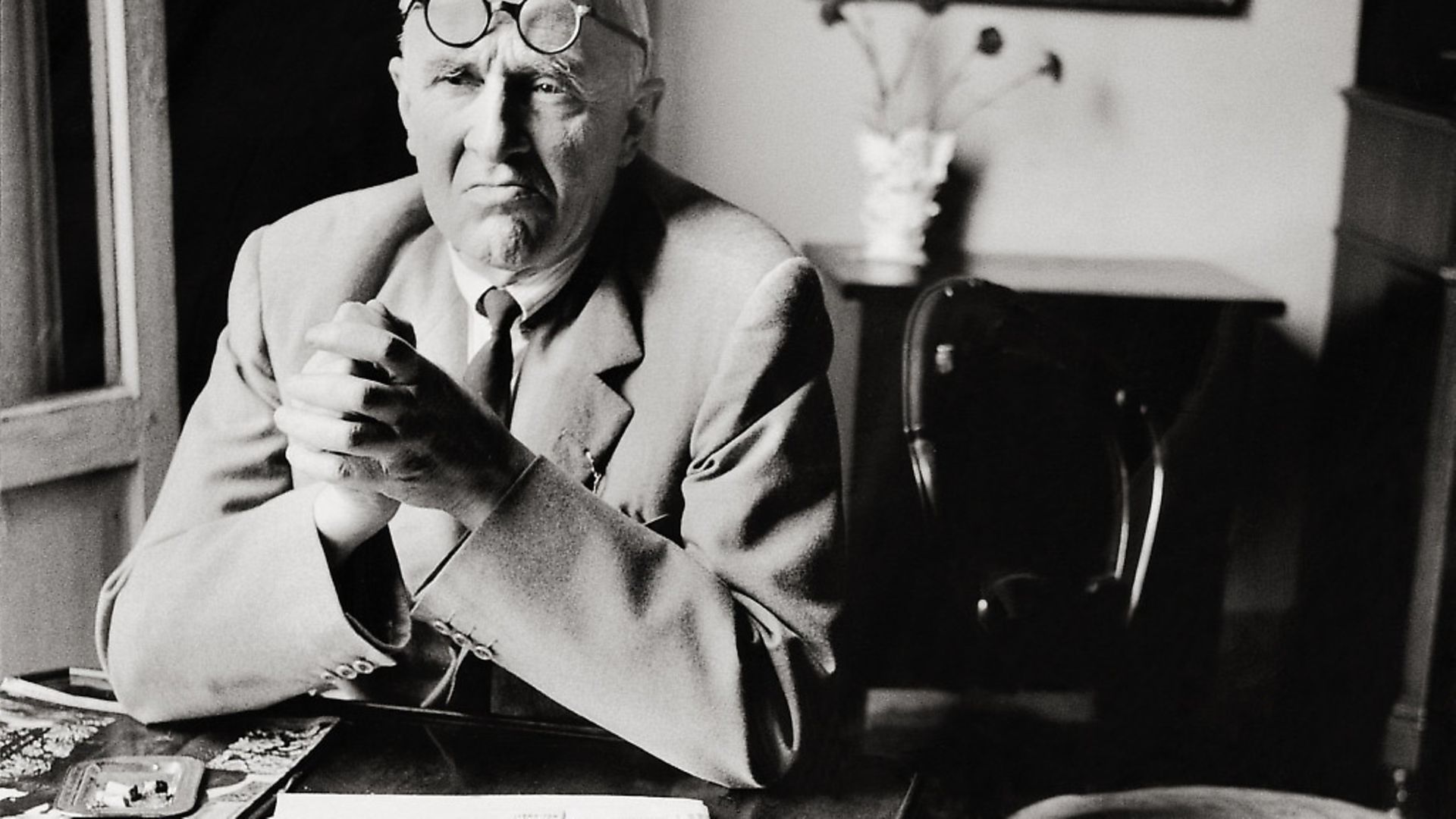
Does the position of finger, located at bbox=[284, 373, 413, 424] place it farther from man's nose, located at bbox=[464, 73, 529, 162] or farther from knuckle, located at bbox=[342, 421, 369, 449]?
man's nose, located at bbox=[464, 73, 529, 162]

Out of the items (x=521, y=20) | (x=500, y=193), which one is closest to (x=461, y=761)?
(x=500, y=193)

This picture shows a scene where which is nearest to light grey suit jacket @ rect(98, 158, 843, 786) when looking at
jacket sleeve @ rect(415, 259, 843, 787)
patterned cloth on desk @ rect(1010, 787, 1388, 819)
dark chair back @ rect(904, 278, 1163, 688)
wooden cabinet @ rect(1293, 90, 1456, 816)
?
jacket sleeve @ rect(415, 259, 843, 787)

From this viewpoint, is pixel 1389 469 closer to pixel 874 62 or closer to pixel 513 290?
pixel 874 62

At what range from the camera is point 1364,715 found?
1.68 meters

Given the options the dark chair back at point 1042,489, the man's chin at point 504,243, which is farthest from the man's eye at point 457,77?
the dark chair back at point 1042,489

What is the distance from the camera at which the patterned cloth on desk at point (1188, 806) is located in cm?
113

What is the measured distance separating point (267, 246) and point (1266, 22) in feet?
2.98

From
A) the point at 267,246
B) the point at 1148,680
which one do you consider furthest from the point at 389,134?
the point at 1148,680

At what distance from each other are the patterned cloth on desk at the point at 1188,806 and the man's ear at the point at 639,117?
0.60m

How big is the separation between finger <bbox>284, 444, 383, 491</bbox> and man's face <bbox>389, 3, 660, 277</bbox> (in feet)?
0.78

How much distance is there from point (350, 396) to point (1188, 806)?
0.75 metres

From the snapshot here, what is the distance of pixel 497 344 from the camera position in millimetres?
1132

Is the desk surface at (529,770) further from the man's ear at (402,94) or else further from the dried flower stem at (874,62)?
the dried flower stem at (874,62)

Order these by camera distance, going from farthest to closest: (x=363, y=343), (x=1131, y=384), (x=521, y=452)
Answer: (x=1131, y=384)
(x=521, y=452)
(x=363, y=343)
